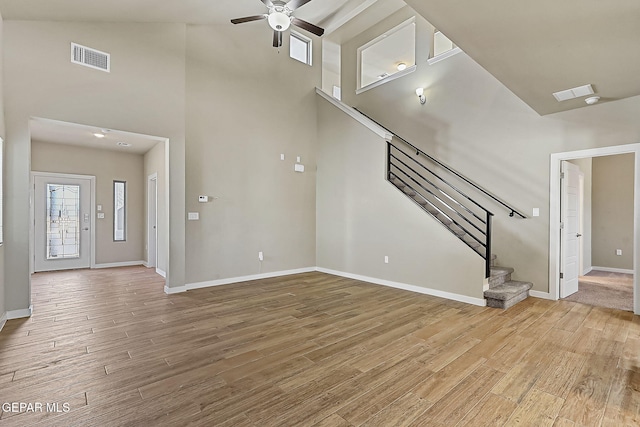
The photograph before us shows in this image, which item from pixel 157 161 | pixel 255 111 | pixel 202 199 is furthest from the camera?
pixel 157 161

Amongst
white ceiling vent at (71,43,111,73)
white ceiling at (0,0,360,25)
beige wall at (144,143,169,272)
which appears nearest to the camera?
white ceiling at (0,0,360,25)

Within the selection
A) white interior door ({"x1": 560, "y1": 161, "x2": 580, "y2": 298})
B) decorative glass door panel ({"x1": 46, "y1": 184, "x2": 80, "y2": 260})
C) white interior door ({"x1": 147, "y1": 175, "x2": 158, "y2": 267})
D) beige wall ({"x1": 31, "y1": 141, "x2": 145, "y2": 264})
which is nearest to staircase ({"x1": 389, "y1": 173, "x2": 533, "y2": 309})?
white interior door ({"x1": 560, "y1": 161, "x2": 580, "y2": 298})

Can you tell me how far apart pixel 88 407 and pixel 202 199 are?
3606 mm

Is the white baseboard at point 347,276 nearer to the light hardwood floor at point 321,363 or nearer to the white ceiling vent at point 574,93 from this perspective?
the light hardwood floor at point 321,363

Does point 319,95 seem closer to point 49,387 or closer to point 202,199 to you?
point 202,199

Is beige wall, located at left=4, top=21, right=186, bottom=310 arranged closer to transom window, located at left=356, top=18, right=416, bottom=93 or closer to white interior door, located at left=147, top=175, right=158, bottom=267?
white interior door, located at left=147, top=175, right=158, bottom=267

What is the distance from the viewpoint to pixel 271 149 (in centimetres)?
612

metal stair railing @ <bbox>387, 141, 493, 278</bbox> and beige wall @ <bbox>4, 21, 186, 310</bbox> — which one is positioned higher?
beige wall @ <bbox>4, 21, 186, 310</bbox>

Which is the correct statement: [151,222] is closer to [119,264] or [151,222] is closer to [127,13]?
[119,264]

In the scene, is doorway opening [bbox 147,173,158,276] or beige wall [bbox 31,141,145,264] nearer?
beige wall [bbox 31,141,145,264]

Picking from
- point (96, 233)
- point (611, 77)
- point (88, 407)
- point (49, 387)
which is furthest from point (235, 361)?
point (96, 233)

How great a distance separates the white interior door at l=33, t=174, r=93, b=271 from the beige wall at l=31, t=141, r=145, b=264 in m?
0.21

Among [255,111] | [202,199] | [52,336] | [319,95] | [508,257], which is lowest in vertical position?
[52,336]

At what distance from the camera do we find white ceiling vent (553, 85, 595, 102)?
355 centimetres
